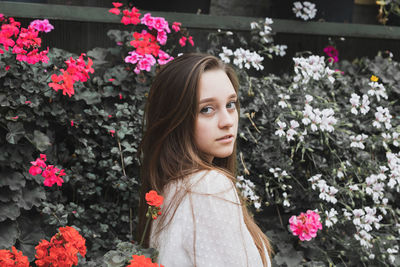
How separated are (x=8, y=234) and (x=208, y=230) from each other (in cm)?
91

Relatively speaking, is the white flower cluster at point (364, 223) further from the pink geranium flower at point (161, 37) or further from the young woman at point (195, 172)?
the pink geranium flower at point (161, 37)

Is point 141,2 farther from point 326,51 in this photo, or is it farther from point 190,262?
point 190,262

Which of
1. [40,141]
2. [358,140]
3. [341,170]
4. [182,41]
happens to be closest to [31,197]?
[40,141]

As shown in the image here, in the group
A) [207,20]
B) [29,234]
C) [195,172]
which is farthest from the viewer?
[207,20]

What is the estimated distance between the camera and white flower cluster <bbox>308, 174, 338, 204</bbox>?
2.26m

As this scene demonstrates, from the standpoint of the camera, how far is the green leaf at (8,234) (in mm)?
1736

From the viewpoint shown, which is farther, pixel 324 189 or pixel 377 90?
pixel 377 90

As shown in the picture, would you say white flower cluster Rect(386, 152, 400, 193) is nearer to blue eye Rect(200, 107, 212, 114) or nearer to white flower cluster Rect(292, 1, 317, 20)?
white flower cluster Rect(292, 1, 317, 20)

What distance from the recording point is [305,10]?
309cm

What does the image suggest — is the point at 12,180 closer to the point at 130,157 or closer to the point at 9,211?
the point at 9,211

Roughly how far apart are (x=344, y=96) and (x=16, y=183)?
199cm

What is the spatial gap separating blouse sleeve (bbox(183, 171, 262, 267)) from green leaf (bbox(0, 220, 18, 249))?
821mm

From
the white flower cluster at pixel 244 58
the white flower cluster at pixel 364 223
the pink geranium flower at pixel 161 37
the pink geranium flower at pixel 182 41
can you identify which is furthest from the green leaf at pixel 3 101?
the white flower cluster at pixel 364 223

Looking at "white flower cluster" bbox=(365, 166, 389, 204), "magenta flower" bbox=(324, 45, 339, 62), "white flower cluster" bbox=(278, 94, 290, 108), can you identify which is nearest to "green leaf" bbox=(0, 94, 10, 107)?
"white flower cluster" bbox=(278, 94, 290, 108)
